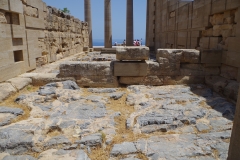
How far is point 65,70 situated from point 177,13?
6.86 metres

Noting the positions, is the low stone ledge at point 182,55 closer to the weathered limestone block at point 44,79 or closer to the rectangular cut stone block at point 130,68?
the rectangular cut stone block at point 130,68

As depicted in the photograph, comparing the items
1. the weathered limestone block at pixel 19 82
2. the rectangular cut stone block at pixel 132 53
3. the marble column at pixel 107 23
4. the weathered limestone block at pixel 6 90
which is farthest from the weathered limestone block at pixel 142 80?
the marble column at pixel 107 23

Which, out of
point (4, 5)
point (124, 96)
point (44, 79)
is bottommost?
point (124, 96)

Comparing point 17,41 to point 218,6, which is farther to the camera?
point 218,6

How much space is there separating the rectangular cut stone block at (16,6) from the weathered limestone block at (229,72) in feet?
19.2

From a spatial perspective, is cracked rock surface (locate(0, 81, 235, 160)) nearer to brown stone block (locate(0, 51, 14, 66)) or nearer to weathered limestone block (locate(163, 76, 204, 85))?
weathered limestone block (locate(163, 76, 204, 85))

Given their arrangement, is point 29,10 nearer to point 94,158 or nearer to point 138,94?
point 138,94

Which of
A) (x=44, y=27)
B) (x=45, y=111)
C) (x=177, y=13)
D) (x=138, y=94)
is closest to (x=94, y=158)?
(x=45, y=111)

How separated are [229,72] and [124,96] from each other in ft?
9.21

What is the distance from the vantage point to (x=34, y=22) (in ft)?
22.2

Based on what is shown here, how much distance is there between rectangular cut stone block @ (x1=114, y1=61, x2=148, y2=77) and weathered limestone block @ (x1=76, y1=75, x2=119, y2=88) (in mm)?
236

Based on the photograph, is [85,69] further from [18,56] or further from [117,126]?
[117,126]

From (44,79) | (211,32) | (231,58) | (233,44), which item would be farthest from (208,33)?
(44,79)

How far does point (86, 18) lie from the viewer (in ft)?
69.7
